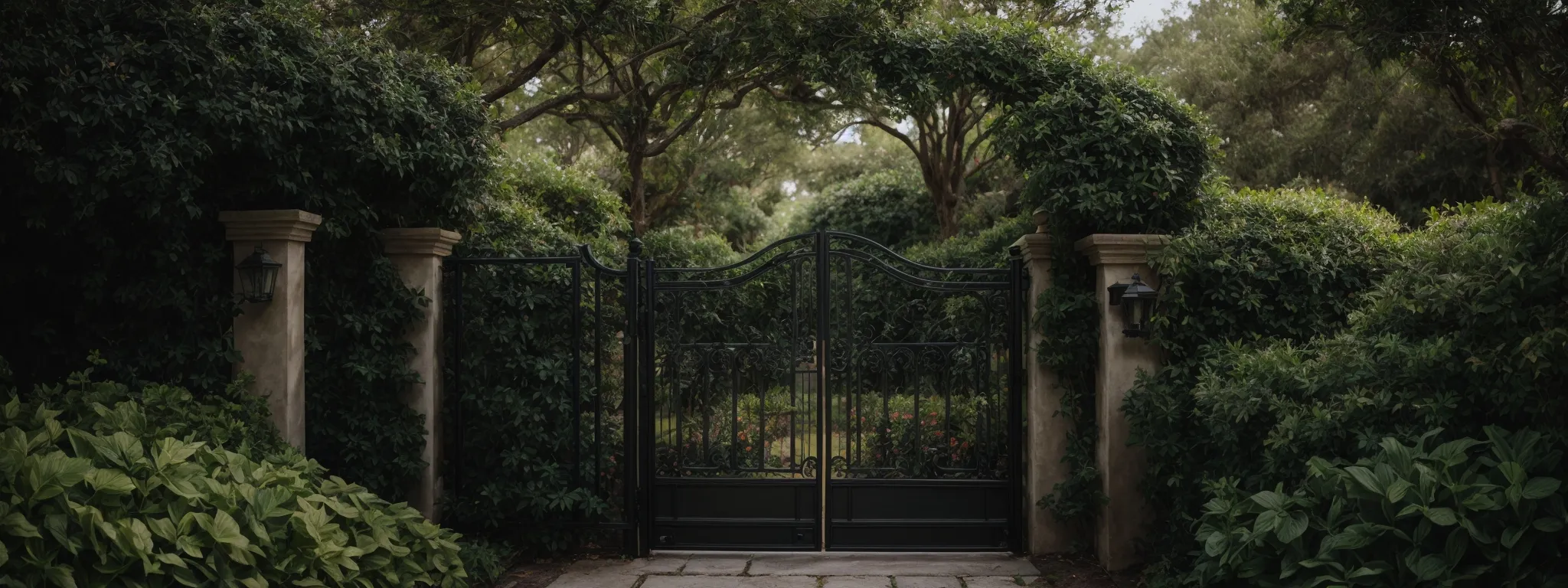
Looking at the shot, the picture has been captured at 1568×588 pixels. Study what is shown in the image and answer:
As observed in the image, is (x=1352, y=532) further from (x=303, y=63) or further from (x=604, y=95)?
(x=604, y=95)

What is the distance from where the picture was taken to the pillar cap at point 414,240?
21.7ft

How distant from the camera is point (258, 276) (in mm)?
5516

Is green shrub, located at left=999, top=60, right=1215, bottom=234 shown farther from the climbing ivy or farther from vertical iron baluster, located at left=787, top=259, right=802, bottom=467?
the climbing ivy

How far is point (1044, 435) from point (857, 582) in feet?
5.07

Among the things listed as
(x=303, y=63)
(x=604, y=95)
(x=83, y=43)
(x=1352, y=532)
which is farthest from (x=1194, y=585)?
(x=604, y=95)

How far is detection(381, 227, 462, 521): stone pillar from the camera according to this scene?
6652 millimetres

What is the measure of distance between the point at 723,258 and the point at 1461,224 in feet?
26.1

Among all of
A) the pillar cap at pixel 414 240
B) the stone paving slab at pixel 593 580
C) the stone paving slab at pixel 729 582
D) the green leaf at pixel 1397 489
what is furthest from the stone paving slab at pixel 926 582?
the pillar cap at pixel 414 240

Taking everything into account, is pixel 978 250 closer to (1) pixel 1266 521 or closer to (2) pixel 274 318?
(1) pixel 1266 521

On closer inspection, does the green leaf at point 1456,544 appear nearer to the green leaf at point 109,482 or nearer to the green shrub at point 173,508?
the green shrub at point 173,508

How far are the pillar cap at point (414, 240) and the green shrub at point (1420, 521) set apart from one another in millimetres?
4718

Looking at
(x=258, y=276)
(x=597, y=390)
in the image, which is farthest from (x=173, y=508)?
(x=597, y=390)

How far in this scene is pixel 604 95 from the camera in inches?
424

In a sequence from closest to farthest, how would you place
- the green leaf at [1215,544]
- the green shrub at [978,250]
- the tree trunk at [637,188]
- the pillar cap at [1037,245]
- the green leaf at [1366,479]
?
1. the green leaf at [1366,479]
2. the green leaf at [1215,544]
3. the pillar cap at [1037,245]
4. the green shrub at [978,250]
5. the tree trunk at [637,188]
